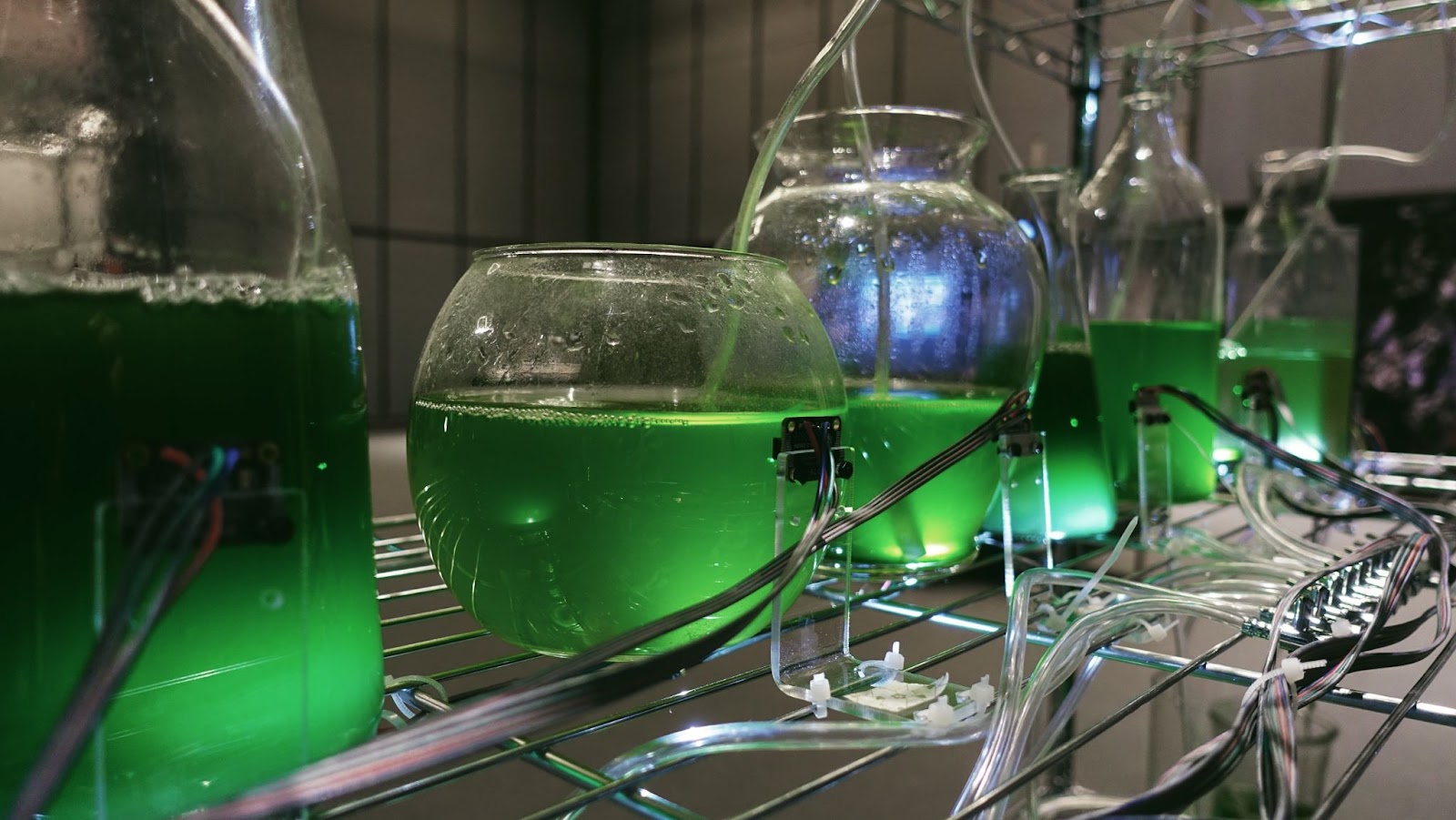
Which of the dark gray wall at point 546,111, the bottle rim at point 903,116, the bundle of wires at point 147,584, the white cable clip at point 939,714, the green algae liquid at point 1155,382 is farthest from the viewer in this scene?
the dark gray wall at point 546,111

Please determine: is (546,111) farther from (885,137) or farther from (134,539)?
(134,539)

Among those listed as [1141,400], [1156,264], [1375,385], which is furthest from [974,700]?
[1375,385]

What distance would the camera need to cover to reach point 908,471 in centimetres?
54

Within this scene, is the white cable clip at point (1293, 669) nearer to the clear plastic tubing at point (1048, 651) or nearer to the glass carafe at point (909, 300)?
the clear plastic tubing at point (1048, 651)

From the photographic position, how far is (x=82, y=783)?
255 mm

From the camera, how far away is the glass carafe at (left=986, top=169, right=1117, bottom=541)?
25.4 inches

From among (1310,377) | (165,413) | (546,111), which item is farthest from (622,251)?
(546,111)

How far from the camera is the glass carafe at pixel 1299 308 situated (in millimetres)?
929

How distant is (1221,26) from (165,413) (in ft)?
5.09

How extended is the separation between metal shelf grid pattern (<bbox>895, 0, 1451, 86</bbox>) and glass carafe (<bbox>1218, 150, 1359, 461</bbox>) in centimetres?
15

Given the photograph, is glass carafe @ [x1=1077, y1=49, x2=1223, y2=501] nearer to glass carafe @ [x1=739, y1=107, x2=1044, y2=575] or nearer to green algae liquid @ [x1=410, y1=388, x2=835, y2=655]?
glass carafe @ [x1=739, y1=107, x2=1044, y2=575]

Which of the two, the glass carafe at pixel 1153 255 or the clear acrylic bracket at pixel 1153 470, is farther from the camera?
the glass carafe at pixel 1153 255

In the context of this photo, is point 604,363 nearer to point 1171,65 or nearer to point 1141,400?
point 1141,400

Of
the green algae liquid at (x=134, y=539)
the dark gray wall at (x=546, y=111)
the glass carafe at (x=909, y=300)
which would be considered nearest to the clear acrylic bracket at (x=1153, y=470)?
the glass carafe at (x=909, y=300)
